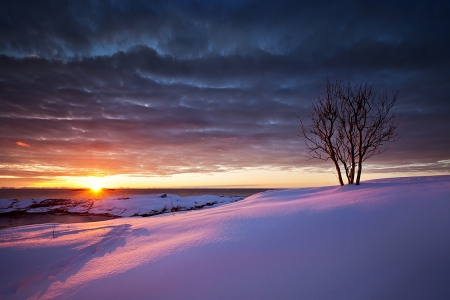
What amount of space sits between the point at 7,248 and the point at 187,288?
6.24 meters

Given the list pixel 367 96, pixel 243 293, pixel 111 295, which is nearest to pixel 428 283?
pixel 243 293

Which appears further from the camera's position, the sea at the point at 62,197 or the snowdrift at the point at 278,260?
the sea at the point at 62,197

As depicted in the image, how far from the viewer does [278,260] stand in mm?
3311

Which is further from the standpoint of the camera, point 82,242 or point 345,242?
point 82,242

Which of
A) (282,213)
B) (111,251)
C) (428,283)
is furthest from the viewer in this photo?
(282,213)

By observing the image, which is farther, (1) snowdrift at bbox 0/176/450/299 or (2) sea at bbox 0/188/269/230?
(2) sea at bbox 0/188/269/230

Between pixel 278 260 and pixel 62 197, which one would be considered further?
pixel 62 197

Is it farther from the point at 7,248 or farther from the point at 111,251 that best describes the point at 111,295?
the point at 7,248

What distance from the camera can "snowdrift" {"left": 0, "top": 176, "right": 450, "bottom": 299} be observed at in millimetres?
2648

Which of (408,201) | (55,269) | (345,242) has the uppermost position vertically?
(408,201)

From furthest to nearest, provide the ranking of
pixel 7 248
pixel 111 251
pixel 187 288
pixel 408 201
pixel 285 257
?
pixel 7 248 < pixel 111 251 < pixel 408 201 < pixel 285 257 < pixel 187 288

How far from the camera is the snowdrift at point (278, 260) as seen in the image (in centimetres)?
265

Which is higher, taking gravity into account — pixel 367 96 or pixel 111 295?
pixel 367 96

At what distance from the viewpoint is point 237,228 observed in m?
4.80
